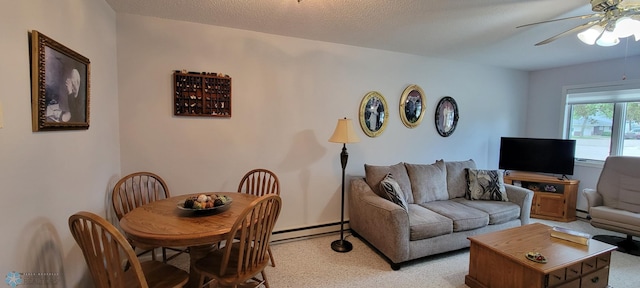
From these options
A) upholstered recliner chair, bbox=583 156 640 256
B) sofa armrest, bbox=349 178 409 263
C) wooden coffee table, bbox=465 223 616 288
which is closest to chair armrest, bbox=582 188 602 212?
upholstered recliner chair, bbox=583 156 640 256

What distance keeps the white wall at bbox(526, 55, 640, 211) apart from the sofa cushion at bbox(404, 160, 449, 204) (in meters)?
2.53

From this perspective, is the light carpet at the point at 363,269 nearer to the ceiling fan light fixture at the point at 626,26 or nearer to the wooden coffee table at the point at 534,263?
the wooden coffee table at the point at 534,263

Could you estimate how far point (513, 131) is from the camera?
15.7 ft

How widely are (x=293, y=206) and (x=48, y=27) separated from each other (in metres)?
2.52

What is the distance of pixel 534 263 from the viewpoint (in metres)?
1.92

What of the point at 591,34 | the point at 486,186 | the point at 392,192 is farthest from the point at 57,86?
the point at 486,186

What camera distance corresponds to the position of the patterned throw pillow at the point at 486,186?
3.37m

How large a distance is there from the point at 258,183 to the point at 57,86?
1680mm

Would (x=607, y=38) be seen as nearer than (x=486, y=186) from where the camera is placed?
Yes

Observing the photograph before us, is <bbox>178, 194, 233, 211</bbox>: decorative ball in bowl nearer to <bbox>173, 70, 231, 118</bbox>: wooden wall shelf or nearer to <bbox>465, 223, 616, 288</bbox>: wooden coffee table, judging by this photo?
<bbox>173, 70, 231, 118</bbox>: wooden wall shelf

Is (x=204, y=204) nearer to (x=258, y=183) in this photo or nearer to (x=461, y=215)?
(x=258, y=183)

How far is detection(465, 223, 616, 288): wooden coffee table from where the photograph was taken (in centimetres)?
194

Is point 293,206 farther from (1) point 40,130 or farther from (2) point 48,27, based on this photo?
(2) point 48,27

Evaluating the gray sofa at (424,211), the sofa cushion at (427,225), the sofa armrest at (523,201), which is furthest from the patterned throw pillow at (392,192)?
the sofa armrest at (523,201)
